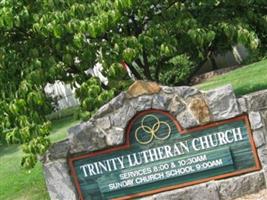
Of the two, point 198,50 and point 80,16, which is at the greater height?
point 80,16

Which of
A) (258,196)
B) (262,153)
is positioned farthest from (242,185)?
(262,153)

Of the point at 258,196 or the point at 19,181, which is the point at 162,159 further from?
the point at 19,181

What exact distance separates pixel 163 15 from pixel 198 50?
136 cm

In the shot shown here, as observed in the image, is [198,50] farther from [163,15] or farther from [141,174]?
[141,174]

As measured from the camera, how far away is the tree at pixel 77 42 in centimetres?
709

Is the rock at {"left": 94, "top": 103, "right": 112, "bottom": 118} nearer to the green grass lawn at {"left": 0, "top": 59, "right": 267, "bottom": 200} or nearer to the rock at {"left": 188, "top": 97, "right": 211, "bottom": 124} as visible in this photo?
the rock at {"left": 188, "top": 97, "right": 211, "bottom": 124}

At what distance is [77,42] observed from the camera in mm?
7055

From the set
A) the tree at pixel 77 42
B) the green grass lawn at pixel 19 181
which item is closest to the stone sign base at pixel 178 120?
the tree at pixel 77 42

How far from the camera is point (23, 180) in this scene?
11.1 m

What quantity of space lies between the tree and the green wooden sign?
0.62 m

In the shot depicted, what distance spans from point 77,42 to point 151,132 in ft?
4.37

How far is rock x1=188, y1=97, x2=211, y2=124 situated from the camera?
277 inches

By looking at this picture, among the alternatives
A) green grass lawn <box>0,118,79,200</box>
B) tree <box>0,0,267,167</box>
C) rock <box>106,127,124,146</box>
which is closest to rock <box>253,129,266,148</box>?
tree <box>0,0,267,167</box>

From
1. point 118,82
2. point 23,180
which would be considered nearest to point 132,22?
point 118,82
